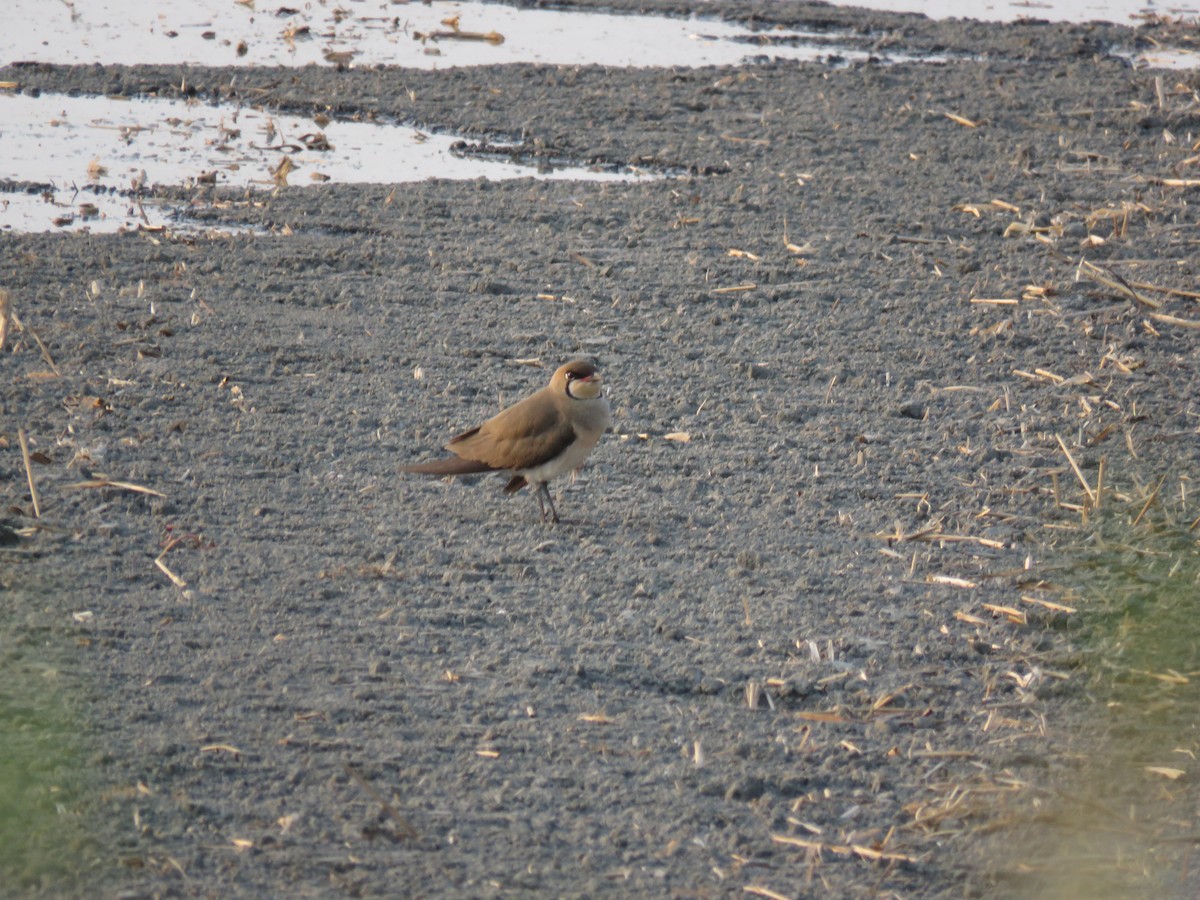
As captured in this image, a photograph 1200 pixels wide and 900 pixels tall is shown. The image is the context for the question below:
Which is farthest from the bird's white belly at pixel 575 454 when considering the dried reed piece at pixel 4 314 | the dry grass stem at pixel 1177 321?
the dry grass stem at pixel 1177 321

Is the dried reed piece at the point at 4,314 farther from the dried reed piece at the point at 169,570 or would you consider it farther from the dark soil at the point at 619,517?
the dried reed piece at the point at 169,570

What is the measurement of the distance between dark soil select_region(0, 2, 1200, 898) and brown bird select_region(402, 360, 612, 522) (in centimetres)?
17

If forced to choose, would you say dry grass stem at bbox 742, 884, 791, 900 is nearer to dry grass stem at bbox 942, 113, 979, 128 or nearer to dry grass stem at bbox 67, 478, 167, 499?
dry grass stem at bbox 67, 478, 167, 499

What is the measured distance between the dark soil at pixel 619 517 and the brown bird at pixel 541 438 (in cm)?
17

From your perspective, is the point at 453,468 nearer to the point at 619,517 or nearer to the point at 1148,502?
the point at 619,517

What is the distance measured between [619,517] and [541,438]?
390 mm

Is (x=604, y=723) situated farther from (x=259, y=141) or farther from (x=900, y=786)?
(x=259, y=141)

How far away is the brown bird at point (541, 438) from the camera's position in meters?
5.42

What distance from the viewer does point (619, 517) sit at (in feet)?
18.0

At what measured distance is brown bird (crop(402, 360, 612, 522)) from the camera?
5.42 meters

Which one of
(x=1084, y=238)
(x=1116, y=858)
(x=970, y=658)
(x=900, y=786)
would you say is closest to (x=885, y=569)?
(x=970, y=658)

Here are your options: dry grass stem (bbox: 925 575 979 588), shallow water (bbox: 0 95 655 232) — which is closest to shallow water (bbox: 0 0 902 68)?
shallow water (bbox: 0 95 655 232)

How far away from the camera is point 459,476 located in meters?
5.87

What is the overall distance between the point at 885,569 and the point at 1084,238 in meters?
3.88
